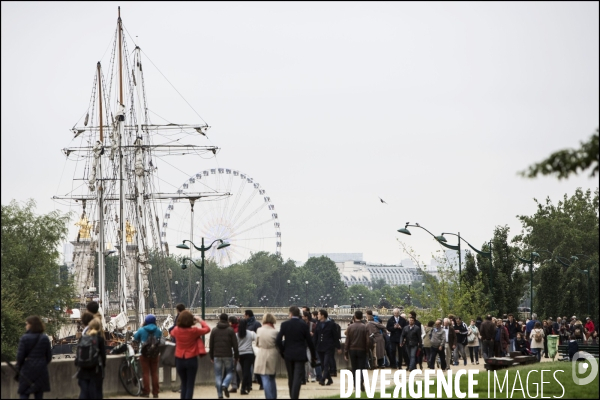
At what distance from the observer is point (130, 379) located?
908 inches

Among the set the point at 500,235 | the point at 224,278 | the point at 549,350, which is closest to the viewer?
the point at 549,350

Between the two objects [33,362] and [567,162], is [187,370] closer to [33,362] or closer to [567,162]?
[33,362]

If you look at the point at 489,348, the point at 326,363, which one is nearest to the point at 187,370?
the point at 326,363

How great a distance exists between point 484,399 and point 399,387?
13.2ft

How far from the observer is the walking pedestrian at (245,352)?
24.4 m

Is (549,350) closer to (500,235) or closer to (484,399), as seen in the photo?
(500,235)

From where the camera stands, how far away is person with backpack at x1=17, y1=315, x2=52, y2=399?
18.8m

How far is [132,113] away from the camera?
90750mm

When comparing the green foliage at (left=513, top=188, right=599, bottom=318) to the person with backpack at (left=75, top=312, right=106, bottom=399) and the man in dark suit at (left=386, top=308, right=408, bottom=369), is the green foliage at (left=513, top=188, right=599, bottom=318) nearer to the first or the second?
the man in dark suit at (left=386, top=308, right=408, bottom=369)

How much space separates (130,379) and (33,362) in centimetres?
436

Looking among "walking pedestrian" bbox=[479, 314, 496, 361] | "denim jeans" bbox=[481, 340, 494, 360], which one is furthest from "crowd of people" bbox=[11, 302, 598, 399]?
"denim jeans" bbox=[481, 340, 494, 360]

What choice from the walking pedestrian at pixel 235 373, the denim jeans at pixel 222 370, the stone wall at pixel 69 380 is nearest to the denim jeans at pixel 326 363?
the walking pedestrian at pixel 235 373

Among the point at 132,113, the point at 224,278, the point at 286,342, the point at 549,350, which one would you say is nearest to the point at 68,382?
the point at 286,342

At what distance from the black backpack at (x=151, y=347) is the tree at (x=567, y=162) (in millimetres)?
9914
